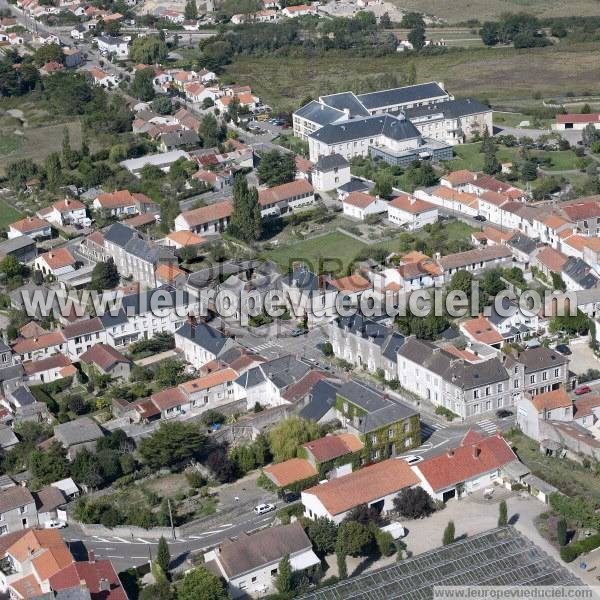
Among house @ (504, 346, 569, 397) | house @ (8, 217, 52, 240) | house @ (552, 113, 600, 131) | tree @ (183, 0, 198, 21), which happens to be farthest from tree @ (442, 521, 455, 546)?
tree @ (183, 0, 198, 21)

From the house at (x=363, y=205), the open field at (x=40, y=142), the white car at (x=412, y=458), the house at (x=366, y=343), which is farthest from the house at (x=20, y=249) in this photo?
the white car at (x=412, y=458)

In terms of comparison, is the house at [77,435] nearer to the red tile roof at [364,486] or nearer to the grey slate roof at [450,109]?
the red tile roof at [364,486]

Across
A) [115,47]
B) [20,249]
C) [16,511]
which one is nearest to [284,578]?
[16,511]

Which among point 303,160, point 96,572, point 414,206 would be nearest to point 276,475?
point 96,572

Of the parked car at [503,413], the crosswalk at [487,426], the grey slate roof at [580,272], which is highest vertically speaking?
the grey slate roof at [580,272]

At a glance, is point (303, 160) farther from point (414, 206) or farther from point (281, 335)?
point (281, 335)

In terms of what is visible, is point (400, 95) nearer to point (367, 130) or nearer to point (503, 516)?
point (367, 130)
